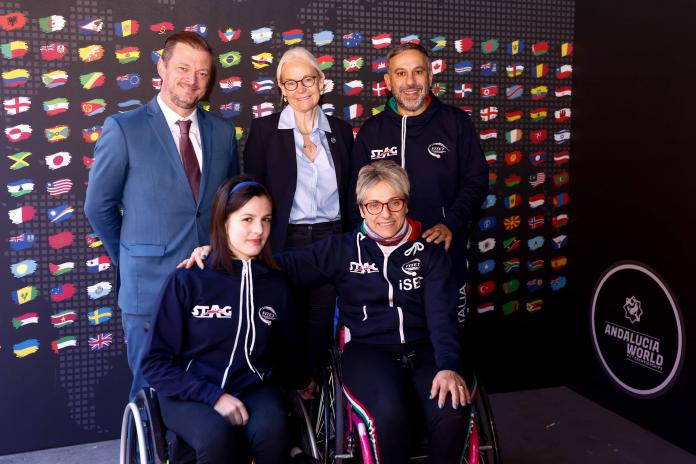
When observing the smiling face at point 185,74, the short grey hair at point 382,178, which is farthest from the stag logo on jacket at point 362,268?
the smiling face at point 185,74

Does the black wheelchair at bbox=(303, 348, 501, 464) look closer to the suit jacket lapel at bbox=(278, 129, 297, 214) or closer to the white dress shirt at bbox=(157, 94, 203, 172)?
the suit jacket lapel at bbox=(278, 129, 297, 214)

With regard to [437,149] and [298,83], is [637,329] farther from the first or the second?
[298,83]

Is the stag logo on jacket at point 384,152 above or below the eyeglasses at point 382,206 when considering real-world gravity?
above

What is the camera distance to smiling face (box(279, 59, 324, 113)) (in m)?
2.48

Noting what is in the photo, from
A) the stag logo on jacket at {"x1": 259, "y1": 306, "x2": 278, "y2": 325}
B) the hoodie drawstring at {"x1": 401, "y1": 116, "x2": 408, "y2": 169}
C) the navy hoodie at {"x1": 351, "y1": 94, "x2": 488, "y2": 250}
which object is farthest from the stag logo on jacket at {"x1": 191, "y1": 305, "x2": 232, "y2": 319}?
the hoodie drawstring at {"x1": 401, "y1": 116, "x2": 408, "y2": 169}

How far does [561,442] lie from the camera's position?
3.04m

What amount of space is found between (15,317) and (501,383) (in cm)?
262

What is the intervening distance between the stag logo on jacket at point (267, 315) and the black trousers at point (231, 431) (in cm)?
25

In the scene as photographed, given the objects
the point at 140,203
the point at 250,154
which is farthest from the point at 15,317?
the point at 250,154

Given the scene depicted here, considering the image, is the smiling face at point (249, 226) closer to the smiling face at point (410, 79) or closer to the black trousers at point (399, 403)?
the black trousers at point (399, 403)

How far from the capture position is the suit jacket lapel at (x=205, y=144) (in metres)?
2.41

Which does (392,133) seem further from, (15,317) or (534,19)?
(15,317)

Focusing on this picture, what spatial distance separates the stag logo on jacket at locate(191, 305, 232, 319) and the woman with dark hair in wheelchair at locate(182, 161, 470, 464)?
0.15 meters

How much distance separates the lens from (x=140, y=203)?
7.77 ft
